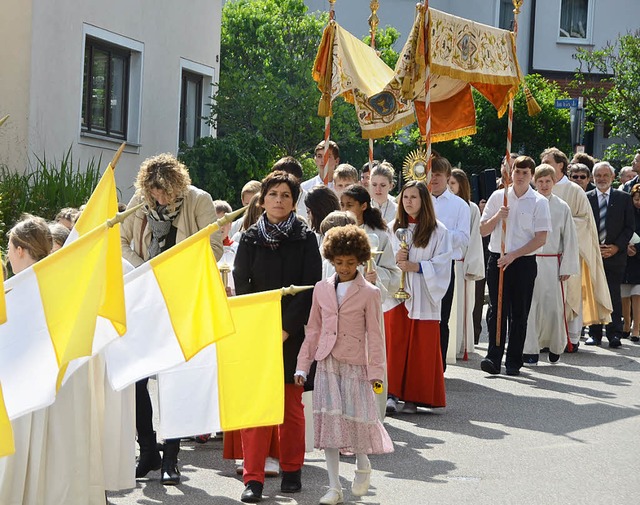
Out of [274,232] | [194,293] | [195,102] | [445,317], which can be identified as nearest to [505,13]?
[195,102]

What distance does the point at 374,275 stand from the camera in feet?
29.1

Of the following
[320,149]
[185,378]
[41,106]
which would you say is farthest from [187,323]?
[41,106]

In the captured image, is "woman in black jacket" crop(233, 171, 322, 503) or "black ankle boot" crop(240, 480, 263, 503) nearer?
"black ankle boot" crop(240, 480, 263, 503)

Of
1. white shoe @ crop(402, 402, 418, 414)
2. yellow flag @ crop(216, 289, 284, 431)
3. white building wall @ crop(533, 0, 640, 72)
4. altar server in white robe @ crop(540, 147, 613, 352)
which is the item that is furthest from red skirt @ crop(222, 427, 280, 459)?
white building wall @ crop(533, 0, 640, 72)

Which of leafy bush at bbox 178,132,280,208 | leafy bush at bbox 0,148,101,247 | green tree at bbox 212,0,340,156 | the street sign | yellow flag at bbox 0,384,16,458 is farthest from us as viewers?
green tree at bbox 212,0,340,156

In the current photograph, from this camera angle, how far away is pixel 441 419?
10523 mm

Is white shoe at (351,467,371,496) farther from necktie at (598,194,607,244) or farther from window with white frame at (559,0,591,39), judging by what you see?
window with white frame at (559,0,591,39)

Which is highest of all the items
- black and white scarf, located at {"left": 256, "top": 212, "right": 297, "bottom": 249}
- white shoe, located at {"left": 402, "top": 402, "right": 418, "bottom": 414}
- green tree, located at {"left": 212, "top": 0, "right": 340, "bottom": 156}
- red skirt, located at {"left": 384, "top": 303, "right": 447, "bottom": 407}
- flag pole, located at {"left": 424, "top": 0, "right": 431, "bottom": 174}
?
green tree, located at {"left": 212, "top": 0, "right": 340, "bottom": 156}

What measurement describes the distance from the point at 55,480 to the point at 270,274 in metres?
2.09

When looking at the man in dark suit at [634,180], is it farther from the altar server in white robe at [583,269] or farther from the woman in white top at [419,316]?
the woman in white top at [419,316]

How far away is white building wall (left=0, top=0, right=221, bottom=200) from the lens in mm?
18031

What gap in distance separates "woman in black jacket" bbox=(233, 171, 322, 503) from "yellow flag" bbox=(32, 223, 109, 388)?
247cm

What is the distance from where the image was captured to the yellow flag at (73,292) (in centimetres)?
519

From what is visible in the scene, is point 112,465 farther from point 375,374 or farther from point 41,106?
point 41,106
